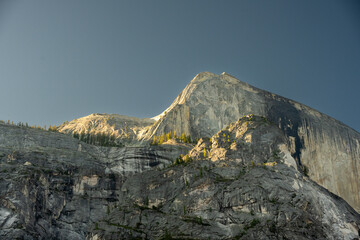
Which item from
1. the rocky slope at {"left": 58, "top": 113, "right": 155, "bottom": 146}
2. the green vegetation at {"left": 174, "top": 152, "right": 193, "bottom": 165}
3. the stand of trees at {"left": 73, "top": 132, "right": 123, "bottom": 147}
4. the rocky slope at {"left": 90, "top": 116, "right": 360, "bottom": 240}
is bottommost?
the rocky slope at {"left": 90, "top": 116, "right": 360, "bottom": 240}

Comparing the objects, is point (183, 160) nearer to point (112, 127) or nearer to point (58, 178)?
point (58, 178)

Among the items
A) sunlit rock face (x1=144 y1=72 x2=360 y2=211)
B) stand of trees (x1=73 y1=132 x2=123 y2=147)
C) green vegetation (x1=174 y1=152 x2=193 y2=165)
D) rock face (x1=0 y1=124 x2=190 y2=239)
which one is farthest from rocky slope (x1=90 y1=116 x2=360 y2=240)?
sunlit rock face (x1=144 y1=72 x2=360 y2=211)

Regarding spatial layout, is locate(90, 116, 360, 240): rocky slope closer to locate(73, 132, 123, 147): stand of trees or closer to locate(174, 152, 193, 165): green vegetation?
locate(174, 152, 193, 165): green vegetation

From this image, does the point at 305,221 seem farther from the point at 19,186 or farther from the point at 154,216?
the point at 19,186

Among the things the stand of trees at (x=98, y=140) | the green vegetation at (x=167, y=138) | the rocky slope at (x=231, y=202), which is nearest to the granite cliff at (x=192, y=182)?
the rocky slope at (x=231, y=202)

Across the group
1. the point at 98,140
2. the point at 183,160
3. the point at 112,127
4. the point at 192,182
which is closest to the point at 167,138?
the point at 98,140

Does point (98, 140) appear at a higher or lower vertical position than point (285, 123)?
lower

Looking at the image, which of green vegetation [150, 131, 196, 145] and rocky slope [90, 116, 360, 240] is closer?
rocky slope [90, 116, 360, 240]
